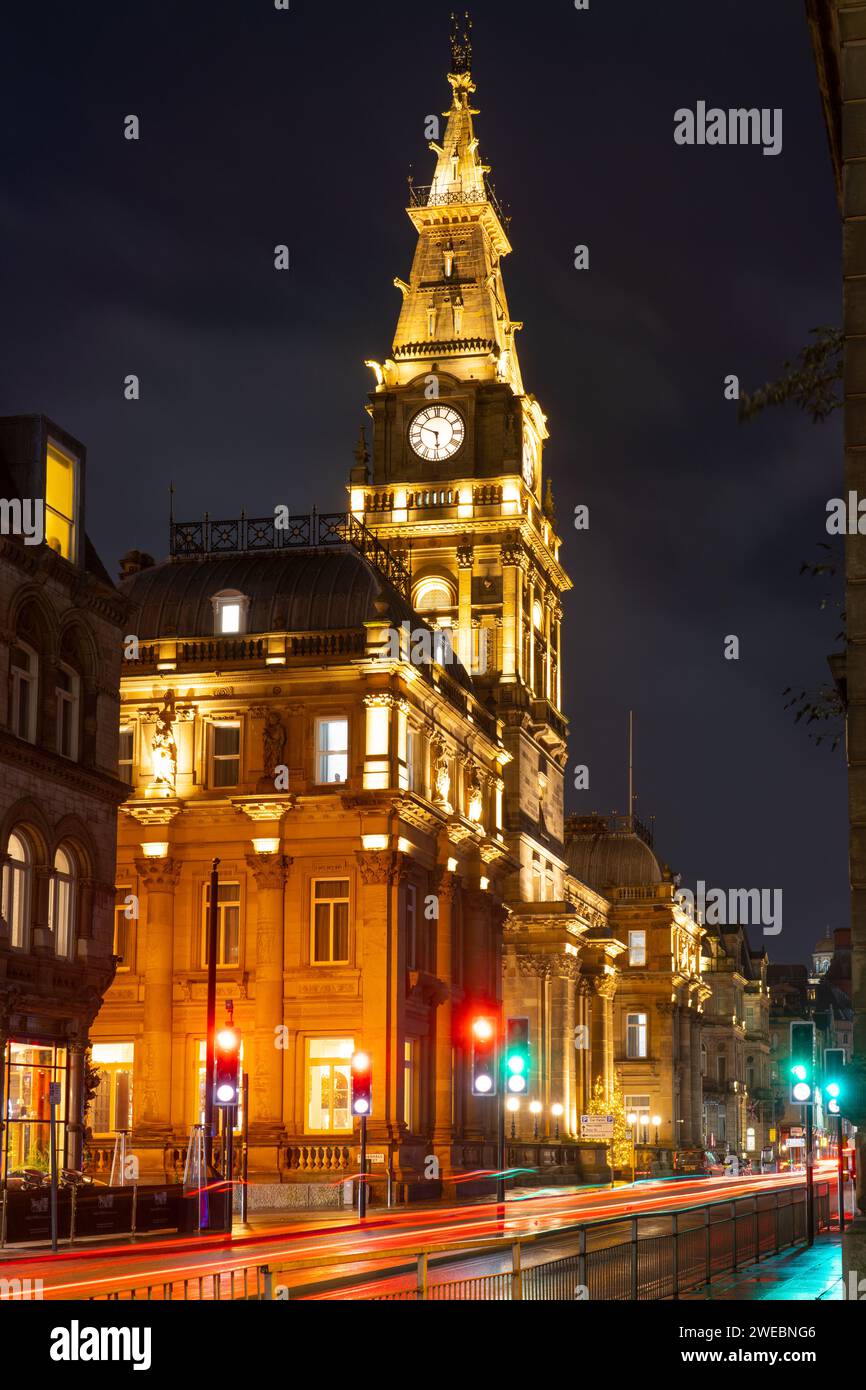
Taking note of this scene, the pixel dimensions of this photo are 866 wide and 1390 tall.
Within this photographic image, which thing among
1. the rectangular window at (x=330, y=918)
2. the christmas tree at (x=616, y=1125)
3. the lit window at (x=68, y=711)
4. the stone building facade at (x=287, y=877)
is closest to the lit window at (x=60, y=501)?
the lit window at (x=68, y=711)

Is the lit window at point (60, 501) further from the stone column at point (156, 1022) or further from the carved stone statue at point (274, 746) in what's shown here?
the stone column at point (156, 1022)

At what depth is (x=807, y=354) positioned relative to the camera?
67.4 feet

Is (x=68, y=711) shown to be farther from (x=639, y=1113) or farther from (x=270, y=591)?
(x=639, y=1113)

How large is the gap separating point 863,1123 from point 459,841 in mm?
52432

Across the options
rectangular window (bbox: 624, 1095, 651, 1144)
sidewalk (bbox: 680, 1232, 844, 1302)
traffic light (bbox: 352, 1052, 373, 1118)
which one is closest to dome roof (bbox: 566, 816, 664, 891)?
rectangular window (bbox: 624, 1095, 651, 1144)

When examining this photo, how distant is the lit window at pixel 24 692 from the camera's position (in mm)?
43375

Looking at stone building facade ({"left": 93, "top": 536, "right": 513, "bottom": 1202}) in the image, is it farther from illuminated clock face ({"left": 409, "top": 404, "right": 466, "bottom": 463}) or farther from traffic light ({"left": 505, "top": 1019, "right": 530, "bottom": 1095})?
illuminated clock face ({"left": 409, "top": 404, "right": 466, "bottom": 463})

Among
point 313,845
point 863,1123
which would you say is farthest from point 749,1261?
point 313,845

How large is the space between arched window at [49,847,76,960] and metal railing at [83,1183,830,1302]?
42.3ft

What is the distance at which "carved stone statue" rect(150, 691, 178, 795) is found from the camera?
6856 centimetres

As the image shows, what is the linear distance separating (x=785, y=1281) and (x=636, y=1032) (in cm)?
10709

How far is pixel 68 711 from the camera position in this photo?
46.4 metres

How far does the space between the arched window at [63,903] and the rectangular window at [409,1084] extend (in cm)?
2426
